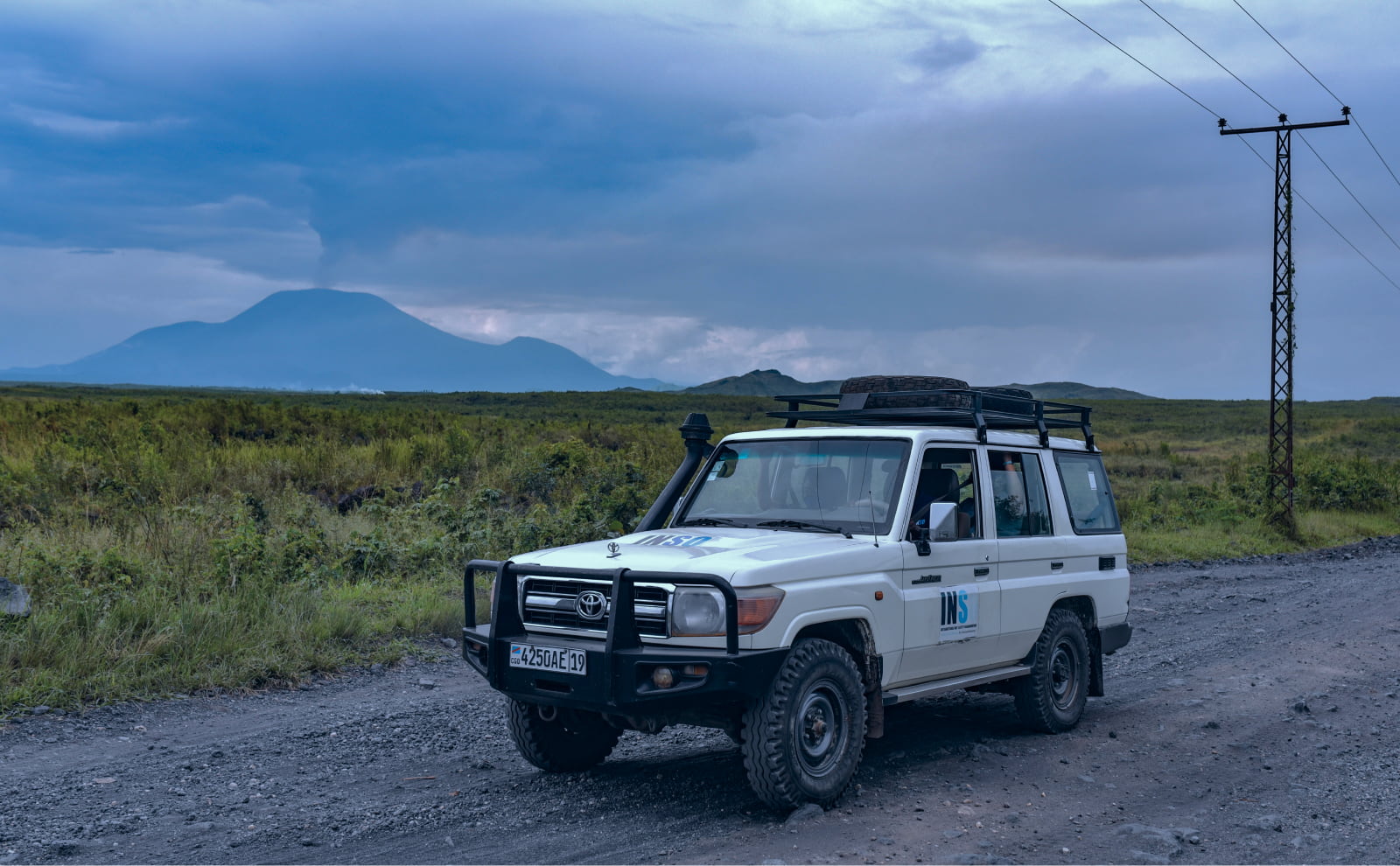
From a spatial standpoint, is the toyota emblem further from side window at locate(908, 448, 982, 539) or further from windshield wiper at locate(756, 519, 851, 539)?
side window at locate(908, 448, 982, 539)

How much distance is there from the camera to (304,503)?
14438mm

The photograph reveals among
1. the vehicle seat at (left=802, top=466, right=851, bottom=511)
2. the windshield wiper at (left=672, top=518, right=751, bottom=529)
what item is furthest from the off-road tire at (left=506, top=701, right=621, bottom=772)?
the vehicle seat at (left=802, top=466, right=851, bottom=511)

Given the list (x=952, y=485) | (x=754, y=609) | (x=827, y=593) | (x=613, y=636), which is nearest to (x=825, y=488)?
(x=952, y=485)

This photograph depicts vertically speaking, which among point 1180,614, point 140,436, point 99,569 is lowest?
point 1180,614

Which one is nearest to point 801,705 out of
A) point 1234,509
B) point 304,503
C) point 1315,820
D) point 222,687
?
point 1315,820

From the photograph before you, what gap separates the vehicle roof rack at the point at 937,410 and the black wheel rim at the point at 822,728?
7.09 feet

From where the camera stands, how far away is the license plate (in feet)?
16.6

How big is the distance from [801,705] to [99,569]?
677cm

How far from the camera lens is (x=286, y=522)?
13.5 m

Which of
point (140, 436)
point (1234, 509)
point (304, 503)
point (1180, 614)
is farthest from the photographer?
point (1234, 509)

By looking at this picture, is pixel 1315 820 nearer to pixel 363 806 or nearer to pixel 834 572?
pixel 834 572

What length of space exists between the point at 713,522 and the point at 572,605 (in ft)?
4.48

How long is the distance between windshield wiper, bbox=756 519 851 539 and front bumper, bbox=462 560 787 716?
1.15 metres

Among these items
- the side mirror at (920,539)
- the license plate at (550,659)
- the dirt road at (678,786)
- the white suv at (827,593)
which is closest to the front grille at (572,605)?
the white suv at (827,593)
